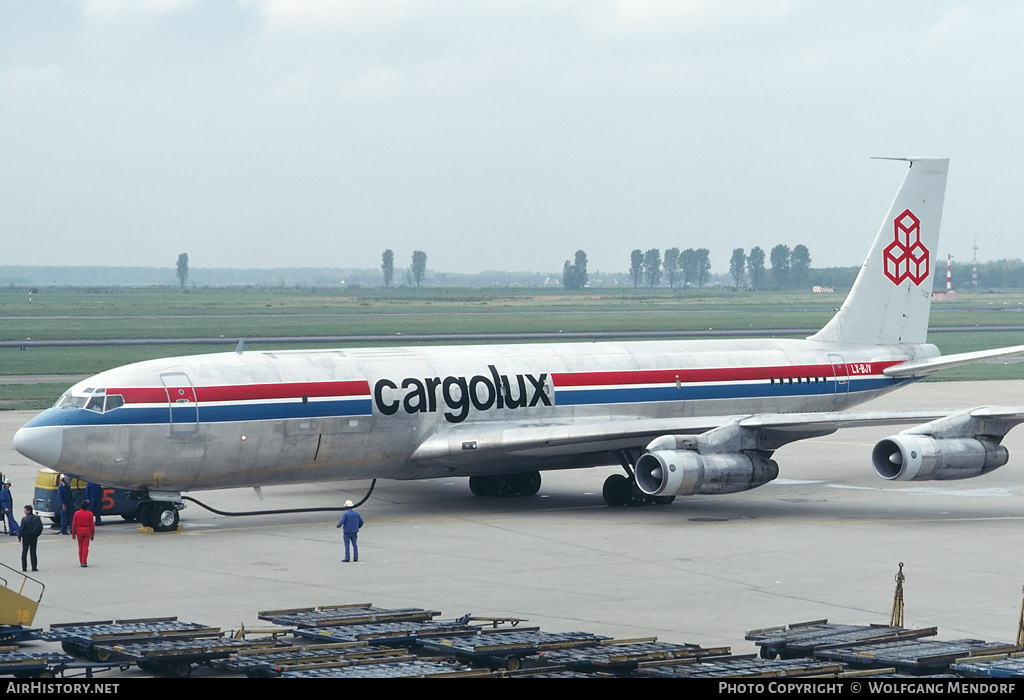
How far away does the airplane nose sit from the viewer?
3294 cm

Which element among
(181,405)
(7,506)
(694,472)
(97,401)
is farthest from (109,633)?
(694,472)

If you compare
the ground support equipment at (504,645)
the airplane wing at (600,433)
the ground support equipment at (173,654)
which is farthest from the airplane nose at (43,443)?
the ground support equipment at (504,645)

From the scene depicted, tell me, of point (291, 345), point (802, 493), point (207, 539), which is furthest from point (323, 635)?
point (291, 345)

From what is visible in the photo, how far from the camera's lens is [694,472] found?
35.7 m

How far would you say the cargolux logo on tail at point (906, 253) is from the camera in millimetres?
46219

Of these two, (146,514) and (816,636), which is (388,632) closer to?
(816,636)

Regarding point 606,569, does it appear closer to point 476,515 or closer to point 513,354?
point 476,515

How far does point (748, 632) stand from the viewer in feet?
75.5

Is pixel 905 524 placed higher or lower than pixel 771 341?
lower

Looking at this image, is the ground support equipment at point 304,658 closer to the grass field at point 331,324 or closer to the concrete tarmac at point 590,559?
the concrete tarmac at point 590,559

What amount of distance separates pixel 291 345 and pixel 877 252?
204 ft

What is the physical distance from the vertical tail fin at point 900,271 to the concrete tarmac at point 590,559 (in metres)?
5.36

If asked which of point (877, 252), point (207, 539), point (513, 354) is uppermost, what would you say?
point (877, 252)

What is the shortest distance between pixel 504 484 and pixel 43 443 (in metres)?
13.4
